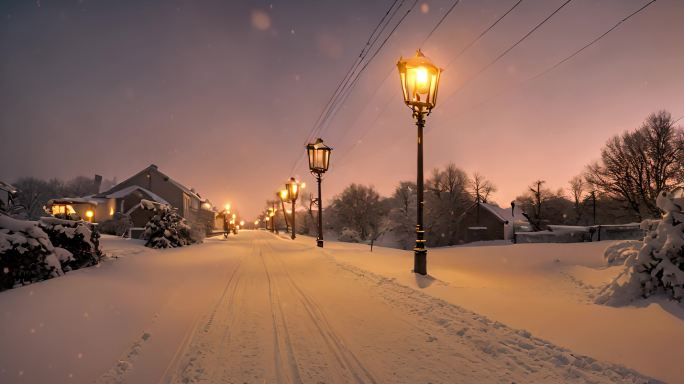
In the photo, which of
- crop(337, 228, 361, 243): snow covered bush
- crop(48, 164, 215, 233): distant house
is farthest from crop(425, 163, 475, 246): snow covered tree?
crop(48, 164, 215, 233): distant house

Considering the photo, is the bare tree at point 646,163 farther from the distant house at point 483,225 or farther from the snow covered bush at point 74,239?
the snow covered bush at point 74,239

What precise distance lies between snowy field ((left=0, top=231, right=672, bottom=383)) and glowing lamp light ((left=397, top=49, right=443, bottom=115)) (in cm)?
476

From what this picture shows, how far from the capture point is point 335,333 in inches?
182

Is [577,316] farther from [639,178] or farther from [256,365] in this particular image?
[639,178]

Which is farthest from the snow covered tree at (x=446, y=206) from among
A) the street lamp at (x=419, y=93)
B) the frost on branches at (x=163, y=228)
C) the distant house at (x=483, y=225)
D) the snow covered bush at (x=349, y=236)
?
the street lamp at (x=419, y=93)

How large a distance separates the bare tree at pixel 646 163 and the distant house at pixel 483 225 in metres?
11.7

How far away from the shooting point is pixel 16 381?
9.78 feet

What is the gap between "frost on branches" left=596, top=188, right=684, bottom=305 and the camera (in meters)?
4.84

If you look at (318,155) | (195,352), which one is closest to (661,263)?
(195,352)

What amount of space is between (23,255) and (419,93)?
939 centimetres

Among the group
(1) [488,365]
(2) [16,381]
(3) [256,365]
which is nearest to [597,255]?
(1) [488,365]

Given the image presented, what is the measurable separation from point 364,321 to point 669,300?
4671 mm

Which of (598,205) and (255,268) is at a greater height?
(598,205)

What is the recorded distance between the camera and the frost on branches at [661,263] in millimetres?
4844
